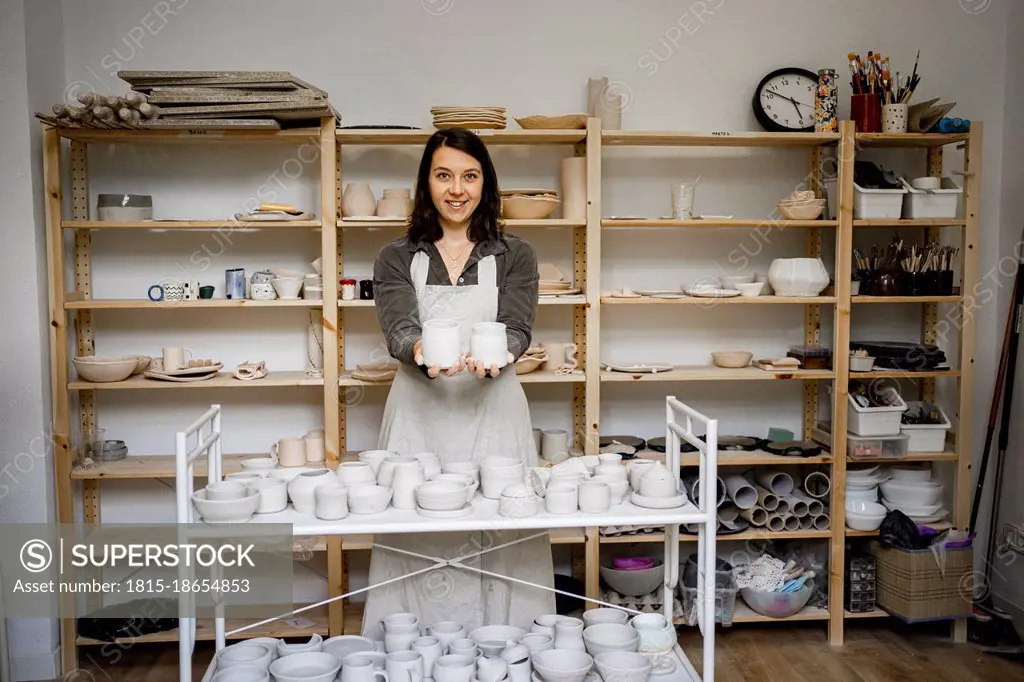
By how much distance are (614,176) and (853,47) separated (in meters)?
1.21

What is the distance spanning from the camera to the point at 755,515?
360 cm

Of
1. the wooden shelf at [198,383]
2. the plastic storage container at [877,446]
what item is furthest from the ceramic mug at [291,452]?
the plastic storage container at [877,446]

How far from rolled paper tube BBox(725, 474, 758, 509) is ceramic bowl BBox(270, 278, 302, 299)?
1.94 m

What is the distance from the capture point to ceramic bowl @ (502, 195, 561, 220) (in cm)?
342

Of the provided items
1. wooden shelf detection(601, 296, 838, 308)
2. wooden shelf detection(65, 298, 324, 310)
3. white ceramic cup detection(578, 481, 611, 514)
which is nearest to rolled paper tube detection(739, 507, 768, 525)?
wooden shelf detection(601, 296, 838, 308)

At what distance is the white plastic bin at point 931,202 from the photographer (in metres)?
3.54

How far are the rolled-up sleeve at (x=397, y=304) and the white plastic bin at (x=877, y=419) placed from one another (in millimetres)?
2008

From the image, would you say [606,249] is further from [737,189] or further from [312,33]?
[312,33]

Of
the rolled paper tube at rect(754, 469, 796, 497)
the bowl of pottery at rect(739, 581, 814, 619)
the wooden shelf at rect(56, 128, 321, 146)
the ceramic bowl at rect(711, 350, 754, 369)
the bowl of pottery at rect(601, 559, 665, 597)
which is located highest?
the wooden shelf at rect(56, 128, 321, 146)

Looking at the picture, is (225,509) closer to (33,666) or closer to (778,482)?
(33,666)

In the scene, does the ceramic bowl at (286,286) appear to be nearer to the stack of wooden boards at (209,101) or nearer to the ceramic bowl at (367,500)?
the stack of wooden boards at (209,101)

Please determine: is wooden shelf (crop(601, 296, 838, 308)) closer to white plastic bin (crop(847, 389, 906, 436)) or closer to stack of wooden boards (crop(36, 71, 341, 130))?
white plastic bin (crop(847, 389, 906, 436))

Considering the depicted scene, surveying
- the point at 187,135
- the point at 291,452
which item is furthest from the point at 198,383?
the point at 187,135

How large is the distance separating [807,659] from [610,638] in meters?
1.55
